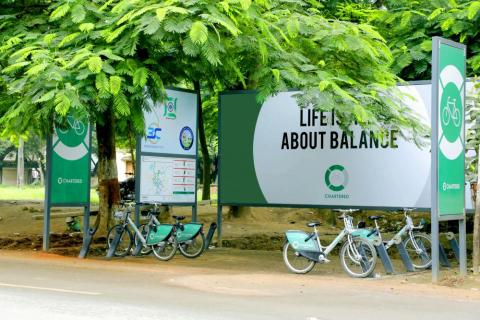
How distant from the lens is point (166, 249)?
656 inches

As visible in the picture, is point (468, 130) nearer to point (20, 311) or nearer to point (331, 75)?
point (331, 75)

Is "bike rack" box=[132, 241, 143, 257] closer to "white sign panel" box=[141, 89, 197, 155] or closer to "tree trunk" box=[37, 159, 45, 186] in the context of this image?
"white sign panel" box=[141, 89, 197, 155]

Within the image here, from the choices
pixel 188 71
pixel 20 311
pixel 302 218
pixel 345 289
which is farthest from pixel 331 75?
pixel 302 218

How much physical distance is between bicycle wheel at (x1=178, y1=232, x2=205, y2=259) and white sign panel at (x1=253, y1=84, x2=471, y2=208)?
2495 millimetres

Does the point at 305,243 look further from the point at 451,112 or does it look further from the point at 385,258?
the point at 451,112

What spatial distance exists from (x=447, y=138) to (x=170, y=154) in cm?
699

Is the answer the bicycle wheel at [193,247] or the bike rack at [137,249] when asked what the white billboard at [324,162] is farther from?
the bike rack at [137,249]

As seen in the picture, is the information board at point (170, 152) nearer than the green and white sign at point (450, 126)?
No

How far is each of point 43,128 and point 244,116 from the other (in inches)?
223

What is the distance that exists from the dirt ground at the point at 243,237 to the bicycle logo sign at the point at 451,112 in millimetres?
2165

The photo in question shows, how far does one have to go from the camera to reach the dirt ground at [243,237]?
50.6 feet

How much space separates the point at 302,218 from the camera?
2820 cm

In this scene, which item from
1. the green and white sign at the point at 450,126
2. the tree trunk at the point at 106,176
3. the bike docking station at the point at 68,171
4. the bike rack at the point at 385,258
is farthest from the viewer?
the tree trunk at the point at 106,176


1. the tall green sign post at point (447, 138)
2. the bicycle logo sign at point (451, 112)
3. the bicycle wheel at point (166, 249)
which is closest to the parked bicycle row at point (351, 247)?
the tall green sign post at point (447, 138)
